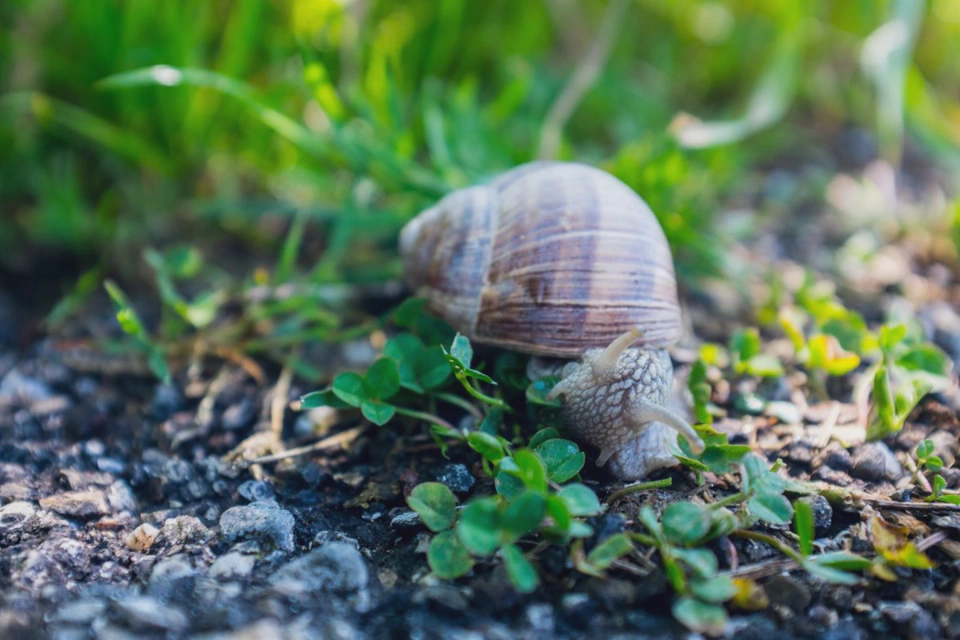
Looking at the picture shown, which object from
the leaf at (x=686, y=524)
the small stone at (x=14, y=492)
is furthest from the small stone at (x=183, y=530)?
the leaf at (x=686, y=524)

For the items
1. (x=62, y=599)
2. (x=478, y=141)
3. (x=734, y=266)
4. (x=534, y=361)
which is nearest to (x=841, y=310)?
(x=734, y=266)

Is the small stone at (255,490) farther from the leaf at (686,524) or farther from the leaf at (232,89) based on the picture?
the leaf at (232,89)

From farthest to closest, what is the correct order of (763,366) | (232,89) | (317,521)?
(232,89) → (763,366) → (317,521)

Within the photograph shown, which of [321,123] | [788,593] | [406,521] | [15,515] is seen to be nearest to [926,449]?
[788,593]

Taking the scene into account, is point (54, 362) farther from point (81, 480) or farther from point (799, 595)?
point (799, 595)

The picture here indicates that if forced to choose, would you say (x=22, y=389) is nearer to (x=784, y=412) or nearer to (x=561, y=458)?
(x=561, y=458)

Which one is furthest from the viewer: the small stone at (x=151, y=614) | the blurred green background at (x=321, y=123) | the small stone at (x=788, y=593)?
the blurred green background at (x=321, y=123)

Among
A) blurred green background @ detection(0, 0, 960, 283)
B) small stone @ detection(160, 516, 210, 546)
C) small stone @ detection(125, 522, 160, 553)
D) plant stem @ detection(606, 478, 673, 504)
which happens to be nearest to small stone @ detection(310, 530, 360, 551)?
small stone @ detection(160, 516, 210, 546)
